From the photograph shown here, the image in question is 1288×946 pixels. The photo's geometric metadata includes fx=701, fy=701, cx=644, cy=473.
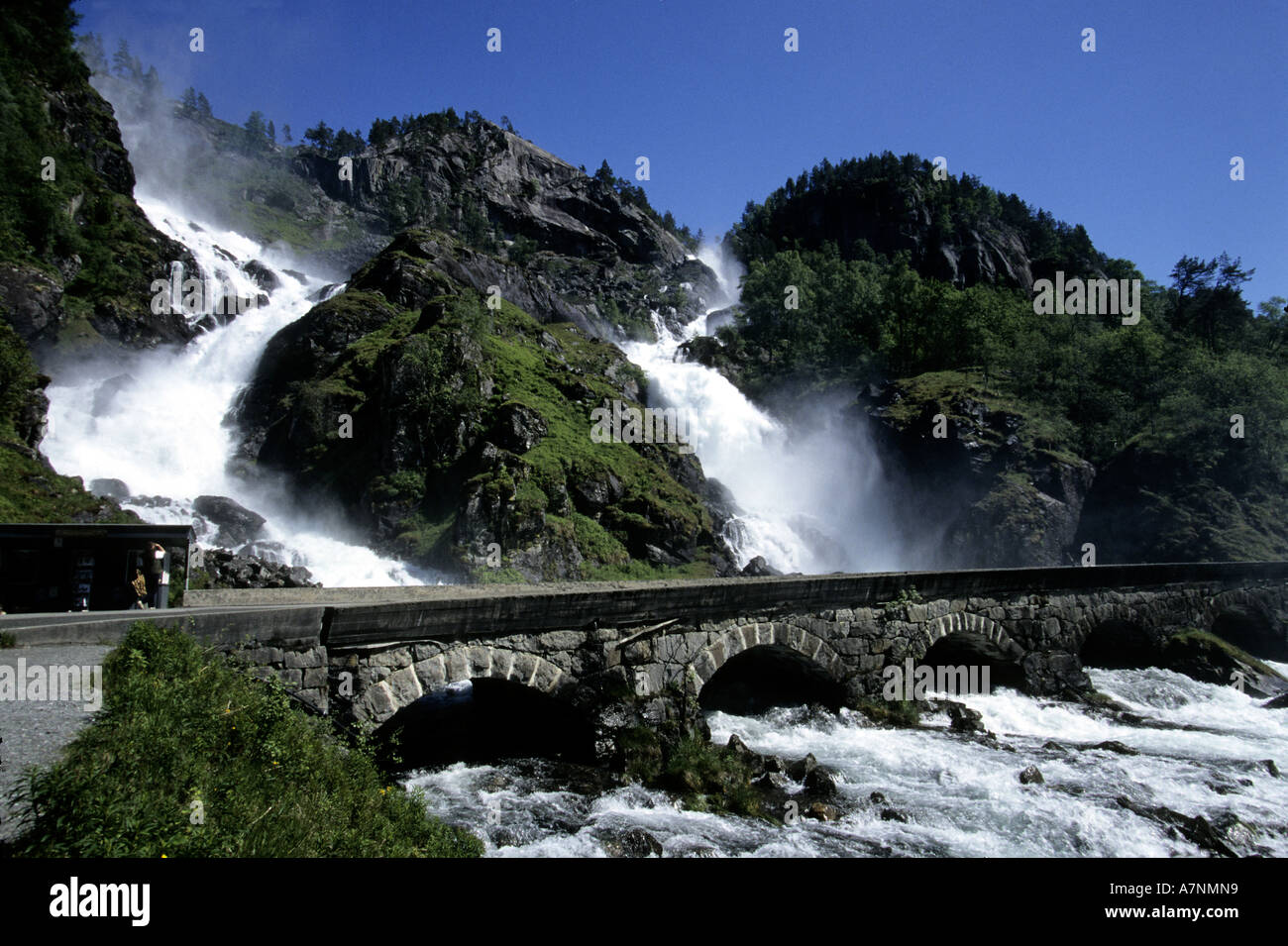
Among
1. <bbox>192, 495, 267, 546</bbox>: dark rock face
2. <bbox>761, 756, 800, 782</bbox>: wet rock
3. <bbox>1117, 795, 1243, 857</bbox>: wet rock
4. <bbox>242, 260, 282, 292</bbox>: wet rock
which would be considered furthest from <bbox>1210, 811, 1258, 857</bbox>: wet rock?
<bbox>242, 260, 282, 292</bbox>: wet rock

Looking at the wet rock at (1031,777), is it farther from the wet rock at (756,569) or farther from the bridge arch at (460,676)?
the wet rock at (756,569)

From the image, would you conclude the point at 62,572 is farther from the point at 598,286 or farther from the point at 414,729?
the point at 598,286

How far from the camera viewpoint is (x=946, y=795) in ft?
40.7

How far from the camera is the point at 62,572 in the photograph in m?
13.2

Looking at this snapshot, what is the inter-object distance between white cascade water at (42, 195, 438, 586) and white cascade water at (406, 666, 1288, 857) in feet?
63.6

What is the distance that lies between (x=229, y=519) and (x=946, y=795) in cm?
3068

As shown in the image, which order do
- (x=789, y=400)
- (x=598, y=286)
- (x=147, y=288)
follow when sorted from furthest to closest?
(x=598, y=286), (x=789, y=400), (x=147, y=288)

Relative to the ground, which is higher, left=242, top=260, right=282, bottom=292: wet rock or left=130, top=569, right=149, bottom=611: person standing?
left=242, top=260, right=282, bottom=292: wet rock

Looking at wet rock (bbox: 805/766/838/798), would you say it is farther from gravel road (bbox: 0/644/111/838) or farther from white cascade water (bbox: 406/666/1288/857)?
gravel road (bbox: 0/644/111/838)

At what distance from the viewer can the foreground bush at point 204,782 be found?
3928 millimetres

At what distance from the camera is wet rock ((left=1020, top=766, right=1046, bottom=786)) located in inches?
515

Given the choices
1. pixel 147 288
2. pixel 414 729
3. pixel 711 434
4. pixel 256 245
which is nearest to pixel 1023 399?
pixel 711 434
